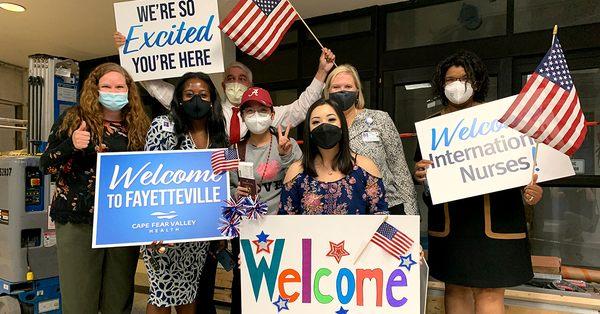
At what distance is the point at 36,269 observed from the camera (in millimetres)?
3113

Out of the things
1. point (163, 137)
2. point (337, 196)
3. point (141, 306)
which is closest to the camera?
point (337, 196)

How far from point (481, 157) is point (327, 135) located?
751 millimetres

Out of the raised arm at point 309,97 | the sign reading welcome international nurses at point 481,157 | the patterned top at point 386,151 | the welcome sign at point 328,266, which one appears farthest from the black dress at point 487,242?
the raised arm at point 309,97

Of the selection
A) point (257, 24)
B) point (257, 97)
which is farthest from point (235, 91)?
point (257, 97)

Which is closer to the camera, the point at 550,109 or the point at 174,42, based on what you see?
the point at 550,109

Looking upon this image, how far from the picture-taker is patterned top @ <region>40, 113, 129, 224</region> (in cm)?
213

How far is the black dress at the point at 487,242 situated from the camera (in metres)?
1.95

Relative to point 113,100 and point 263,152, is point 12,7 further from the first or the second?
point 263,152

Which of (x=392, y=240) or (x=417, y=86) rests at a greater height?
(x=417, y=86)

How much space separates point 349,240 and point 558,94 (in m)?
1.11

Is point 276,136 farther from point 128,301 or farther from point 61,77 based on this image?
point 61,77

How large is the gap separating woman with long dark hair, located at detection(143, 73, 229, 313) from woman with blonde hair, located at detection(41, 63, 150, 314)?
259 millimetres

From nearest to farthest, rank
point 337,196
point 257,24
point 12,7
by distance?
1. point 337,196
2. point 257,24
3. point 12,7

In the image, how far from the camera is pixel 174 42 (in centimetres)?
256
